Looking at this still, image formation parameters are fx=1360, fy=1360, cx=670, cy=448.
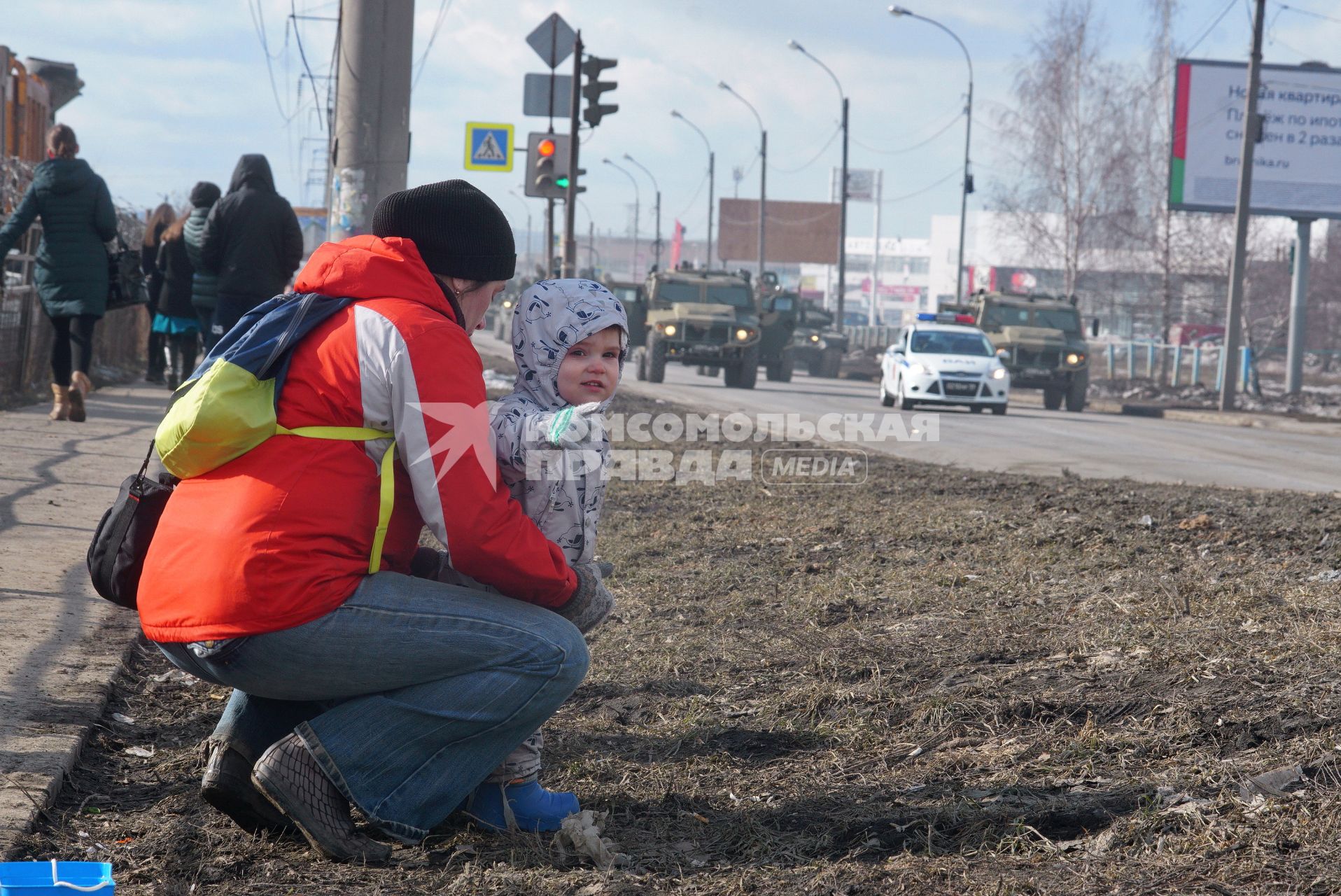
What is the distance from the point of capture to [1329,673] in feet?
11.7

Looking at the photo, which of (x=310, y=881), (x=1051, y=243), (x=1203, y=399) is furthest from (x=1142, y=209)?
(x=310, y=881)

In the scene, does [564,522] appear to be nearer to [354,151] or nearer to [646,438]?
[354,151]

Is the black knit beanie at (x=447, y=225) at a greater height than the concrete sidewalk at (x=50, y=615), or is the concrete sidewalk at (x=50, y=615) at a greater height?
the black knit beanie at (x=447, y=225)

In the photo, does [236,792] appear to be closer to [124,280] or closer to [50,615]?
[50,615]

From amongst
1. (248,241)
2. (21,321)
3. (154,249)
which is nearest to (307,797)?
(248,241)

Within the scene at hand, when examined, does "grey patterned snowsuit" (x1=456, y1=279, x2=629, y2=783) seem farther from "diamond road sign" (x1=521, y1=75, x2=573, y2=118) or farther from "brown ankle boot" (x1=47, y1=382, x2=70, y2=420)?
"diamond road sign" (x1=521, y1=75, x2=573, y2=118)

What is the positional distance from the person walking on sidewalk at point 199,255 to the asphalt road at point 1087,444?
5.84 m

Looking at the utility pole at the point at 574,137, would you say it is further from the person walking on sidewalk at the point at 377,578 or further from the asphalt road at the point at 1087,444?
the person walking on sidewalk at the point at 377,578

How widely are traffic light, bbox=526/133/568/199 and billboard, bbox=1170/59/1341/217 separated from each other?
16.0m

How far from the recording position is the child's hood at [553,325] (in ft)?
9.27

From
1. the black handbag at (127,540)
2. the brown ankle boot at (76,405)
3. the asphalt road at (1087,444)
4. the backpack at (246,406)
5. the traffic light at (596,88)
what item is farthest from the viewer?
the traffic light at (596,88)

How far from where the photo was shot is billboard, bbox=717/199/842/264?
261 feet

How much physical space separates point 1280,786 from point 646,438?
9.22m

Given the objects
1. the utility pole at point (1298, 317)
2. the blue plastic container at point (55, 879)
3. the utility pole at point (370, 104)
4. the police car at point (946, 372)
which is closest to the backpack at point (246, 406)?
the blue plastic container at point (55, 879)
